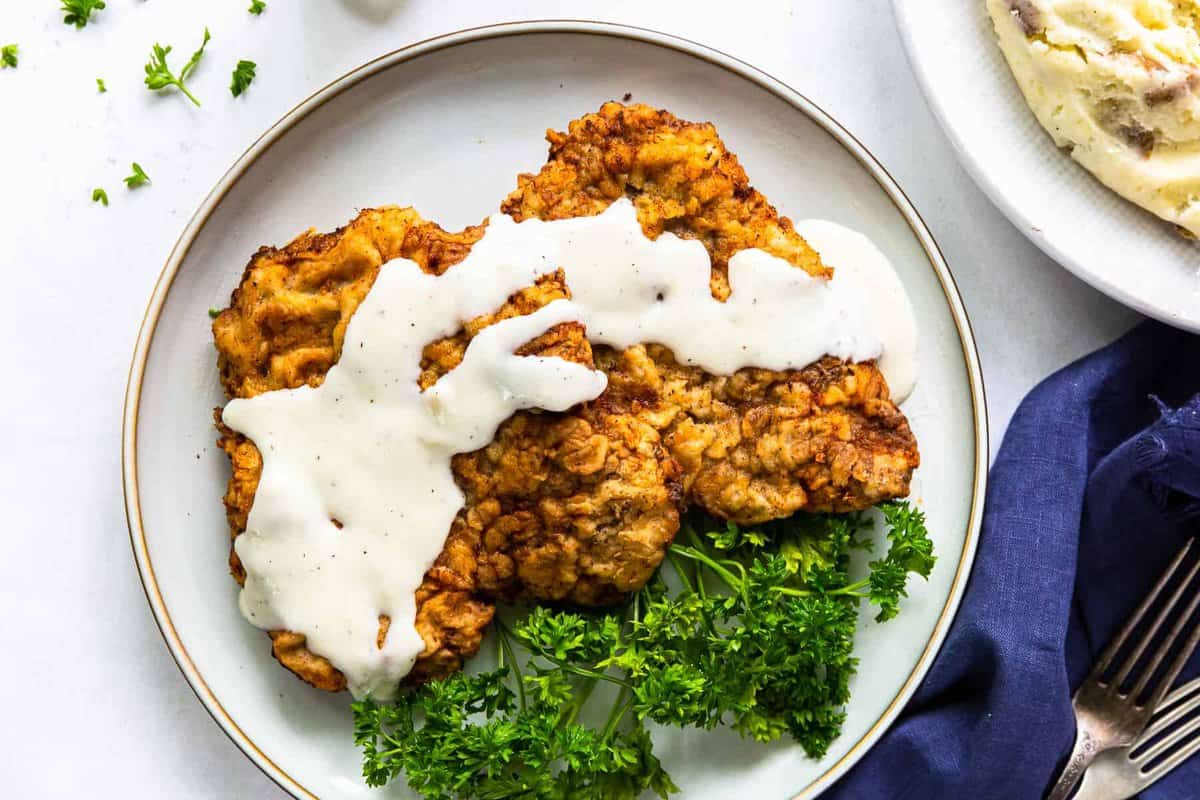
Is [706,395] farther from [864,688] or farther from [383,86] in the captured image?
[383,86]

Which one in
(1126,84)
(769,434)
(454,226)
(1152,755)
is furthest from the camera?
(454,226)

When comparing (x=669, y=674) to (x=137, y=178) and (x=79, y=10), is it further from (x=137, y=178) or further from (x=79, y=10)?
(x=79, y=10)

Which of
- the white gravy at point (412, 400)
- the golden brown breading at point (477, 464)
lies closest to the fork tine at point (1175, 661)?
the white gravy at point (412, 400)

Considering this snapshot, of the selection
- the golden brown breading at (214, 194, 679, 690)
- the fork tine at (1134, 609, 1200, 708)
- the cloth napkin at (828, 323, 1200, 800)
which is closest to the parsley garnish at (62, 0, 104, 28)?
the golden brown breading at (214, 194, 679, 690)

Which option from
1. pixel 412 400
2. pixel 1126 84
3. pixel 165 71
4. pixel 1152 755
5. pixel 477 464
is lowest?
pixel 1152 755

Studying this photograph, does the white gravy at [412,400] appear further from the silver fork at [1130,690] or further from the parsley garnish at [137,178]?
the silver fork at [1130,690]

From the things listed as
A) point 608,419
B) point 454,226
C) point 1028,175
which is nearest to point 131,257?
point 454,226
